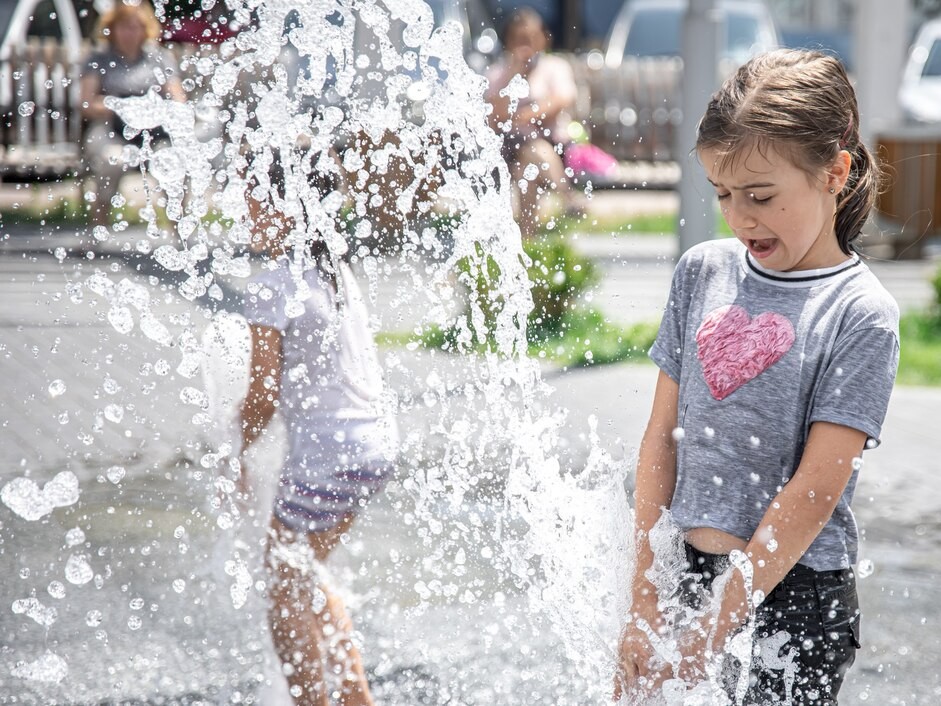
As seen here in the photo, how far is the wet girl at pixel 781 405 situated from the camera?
1868 mm

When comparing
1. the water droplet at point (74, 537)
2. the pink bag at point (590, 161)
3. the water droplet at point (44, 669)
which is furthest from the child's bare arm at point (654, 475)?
the pink bag at point (590, 161)

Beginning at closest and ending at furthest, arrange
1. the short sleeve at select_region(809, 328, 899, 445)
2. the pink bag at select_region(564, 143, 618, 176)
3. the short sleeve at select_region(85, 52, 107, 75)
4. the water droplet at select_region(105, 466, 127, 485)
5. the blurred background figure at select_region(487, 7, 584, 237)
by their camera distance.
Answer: the short sleeve at select_region(809, 328, 899, 445) → the water droplet at select_region(105, 466, 127, 485) → the blurred background figure at select_region(487, 7, 584, 237) → the short sleeve at select_region(85, 52, 107, 75) → the pink bag at select_region(564, 143, 618, 176)

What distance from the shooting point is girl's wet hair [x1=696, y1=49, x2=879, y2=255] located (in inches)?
75.4

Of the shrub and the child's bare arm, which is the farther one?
the shrub

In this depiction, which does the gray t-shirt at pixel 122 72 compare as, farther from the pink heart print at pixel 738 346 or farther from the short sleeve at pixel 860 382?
the short sleeve at pixel 860 382

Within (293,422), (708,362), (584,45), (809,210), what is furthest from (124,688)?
(584,45)

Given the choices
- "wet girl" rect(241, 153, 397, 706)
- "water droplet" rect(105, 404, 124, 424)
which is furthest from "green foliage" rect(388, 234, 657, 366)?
"wet girl" rect(241, 153, 397, 706)

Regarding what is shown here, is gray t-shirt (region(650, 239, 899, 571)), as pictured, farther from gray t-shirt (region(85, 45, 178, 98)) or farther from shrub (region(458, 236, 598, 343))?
gray t-shirt (region(85, 45, 178, 98))

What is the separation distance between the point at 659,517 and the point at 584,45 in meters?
18.2

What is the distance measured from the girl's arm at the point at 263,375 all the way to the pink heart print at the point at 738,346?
1021mm

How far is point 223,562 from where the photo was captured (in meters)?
3.30

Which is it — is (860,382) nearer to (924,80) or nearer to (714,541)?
(714,541)

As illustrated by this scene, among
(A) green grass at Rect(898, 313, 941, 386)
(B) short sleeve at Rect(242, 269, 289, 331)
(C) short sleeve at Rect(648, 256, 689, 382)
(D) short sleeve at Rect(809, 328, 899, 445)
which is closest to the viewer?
(D) short sleeve at Rect(809, 328, 899, 445)

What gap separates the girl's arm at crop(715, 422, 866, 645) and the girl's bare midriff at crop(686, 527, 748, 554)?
64 mm
